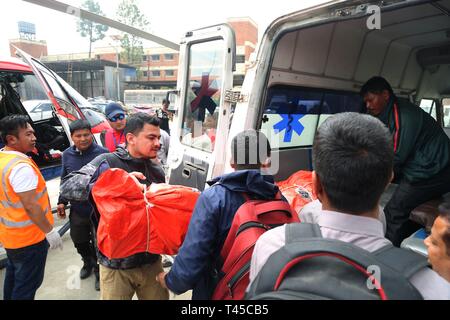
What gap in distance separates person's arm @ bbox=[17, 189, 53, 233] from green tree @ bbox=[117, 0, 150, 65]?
34.4 m

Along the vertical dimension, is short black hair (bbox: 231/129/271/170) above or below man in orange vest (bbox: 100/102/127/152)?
above

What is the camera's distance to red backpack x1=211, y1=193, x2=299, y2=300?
120 cm

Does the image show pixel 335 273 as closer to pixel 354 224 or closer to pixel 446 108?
pixel 354 224

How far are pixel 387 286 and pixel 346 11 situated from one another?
69.8 inches

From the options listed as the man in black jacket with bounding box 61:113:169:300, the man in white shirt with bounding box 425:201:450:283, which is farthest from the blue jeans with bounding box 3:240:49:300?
the man in white shirt with bounding box 425:201:450:283

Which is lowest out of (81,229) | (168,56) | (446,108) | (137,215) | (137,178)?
(81,229)

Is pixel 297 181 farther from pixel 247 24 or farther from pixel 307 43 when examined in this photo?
pixel 247 24

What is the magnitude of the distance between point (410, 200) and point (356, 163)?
2.28m

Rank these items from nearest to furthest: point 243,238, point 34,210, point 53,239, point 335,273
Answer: point 335,273, point 243,238, point 34,210, point 53,239

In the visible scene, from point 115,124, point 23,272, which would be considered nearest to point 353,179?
point 23,272

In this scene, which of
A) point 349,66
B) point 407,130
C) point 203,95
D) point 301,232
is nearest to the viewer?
point 301,232

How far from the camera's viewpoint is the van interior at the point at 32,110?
15.5ft

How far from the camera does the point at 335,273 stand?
684mm

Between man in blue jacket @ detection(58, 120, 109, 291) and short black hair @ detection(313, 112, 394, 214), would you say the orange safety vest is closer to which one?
man in blue jacket @ detection(58, 120, 109, 291)
